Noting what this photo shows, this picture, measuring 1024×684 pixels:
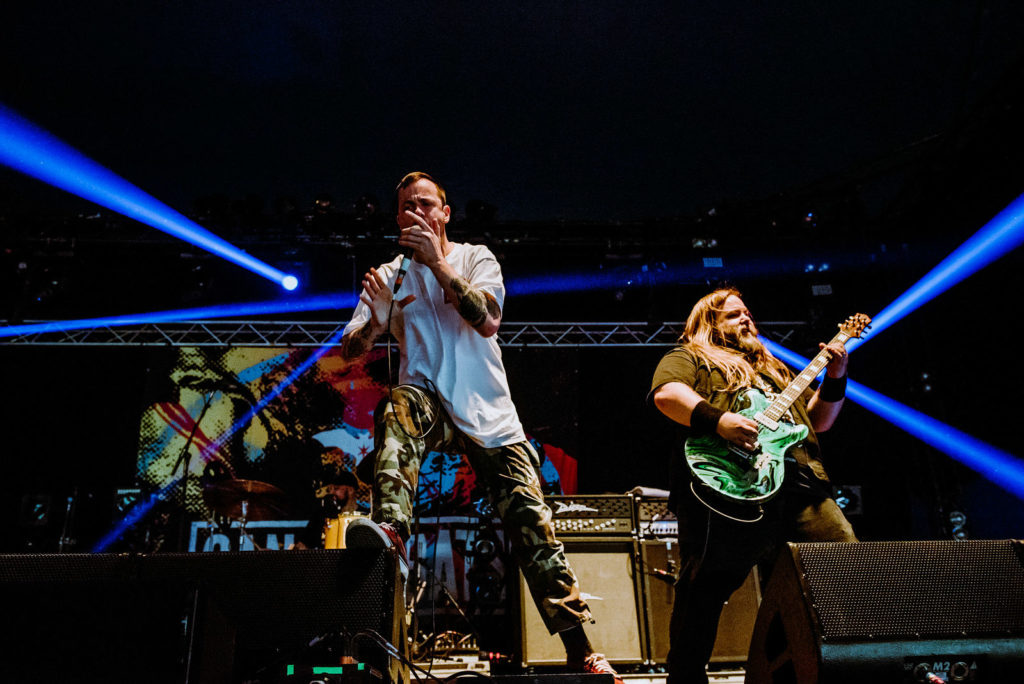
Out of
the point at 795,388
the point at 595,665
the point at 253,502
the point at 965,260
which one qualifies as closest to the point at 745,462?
the point at 795,388

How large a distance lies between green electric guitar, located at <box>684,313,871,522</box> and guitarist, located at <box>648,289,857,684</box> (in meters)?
0.04

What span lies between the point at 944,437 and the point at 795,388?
15.8 ft

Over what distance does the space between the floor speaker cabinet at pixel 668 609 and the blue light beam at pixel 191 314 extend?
15.2 ft

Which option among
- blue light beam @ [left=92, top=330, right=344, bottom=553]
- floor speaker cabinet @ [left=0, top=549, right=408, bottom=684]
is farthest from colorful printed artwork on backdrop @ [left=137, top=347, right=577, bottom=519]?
floor speaker cabinet @ [left=0, top=549, right=408, bottom=684]

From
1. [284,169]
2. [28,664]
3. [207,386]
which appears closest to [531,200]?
[284,169]

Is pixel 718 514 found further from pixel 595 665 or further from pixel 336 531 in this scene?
pixel 336 531

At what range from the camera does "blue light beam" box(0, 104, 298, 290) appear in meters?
7.02

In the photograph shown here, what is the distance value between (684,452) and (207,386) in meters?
6.32

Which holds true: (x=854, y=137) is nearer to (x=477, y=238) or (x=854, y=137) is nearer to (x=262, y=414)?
(x=477, y=238)

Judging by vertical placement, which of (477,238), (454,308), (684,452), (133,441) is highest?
(477,238)

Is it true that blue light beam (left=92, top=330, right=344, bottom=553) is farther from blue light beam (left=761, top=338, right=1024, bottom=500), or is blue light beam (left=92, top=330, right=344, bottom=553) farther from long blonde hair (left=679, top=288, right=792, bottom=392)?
blue light beam (left=761, top=338, right=1024, bottom=500)

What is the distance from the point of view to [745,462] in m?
2.98

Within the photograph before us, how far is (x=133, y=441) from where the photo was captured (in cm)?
773

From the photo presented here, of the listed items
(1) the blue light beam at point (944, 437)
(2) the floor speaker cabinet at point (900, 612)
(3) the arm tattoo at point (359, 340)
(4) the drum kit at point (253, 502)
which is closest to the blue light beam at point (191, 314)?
(4) the drum kit at point (253, 502)
